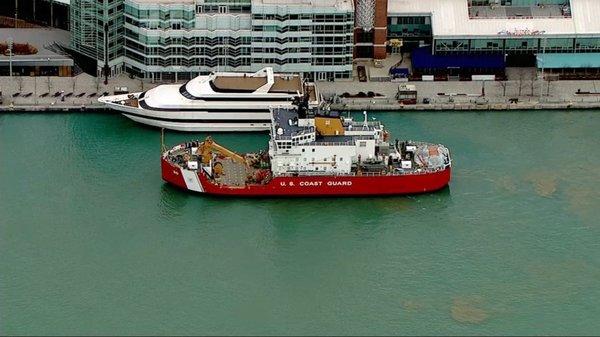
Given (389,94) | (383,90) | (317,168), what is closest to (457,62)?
(383,90)

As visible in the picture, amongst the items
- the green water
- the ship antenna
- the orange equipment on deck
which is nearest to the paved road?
the green water

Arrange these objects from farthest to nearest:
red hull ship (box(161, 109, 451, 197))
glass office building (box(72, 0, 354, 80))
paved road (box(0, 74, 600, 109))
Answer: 1. glass office building (box(72, 0, 354, 80))
2. paved road (box(0, 74, 600, 109))
3. red hull ship (box(161, 109, 451, 197))

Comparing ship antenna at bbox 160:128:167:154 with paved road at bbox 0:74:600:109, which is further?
paved road at bbox 0:74:600:109

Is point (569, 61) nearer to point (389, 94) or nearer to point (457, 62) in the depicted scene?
point (457, 62)

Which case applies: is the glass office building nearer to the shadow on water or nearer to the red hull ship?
the red hull ship

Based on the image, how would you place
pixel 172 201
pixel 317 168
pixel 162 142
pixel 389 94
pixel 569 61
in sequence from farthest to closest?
pixel 569 61 → pixel 389 94 → pixel 162 142 → pixel 317 168 → pixel 172 201

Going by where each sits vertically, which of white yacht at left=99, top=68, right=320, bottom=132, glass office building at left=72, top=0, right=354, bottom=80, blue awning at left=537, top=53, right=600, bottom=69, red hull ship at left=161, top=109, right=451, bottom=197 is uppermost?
glass office building at left=72, top=0, right=354, bottom=80

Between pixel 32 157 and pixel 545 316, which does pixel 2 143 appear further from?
pixel 545 316
